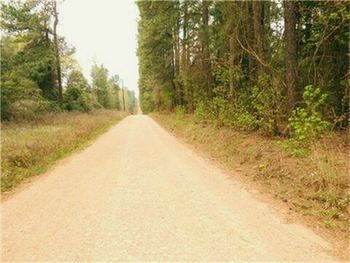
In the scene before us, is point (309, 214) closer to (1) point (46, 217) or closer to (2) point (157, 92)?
(1) point (46, 217)

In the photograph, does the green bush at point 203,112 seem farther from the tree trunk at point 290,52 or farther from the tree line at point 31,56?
the tree line at point 31,56

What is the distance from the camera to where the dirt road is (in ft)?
Result: 12.9

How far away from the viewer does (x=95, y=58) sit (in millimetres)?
60625

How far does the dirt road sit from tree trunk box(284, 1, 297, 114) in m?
3.11

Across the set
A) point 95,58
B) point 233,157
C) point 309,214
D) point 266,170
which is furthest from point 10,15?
point 95,58

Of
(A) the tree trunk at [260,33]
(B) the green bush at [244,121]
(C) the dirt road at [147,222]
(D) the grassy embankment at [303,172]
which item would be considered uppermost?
(A) the tree trunk at [260,33]

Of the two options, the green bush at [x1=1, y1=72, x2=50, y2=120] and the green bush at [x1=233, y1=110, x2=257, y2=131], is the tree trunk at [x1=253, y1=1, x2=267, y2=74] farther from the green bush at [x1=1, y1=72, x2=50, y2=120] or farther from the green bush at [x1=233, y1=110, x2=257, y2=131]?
the green bush at [x1=1, y1=72, x2=50, y2=120]

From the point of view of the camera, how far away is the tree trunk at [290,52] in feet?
28.3

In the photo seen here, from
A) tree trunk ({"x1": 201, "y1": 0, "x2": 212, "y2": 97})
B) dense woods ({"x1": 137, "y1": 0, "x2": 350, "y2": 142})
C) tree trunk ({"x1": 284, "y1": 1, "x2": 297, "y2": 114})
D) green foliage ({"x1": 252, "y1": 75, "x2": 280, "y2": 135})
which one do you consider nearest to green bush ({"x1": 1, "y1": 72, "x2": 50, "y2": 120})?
dense woods ({"x1": 137, "y1": 0, "x2": 350, "y2": 142})

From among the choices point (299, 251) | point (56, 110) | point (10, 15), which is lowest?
point (299, 251)

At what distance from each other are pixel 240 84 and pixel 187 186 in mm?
7580

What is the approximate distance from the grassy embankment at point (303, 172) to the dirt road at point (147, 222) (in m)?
0.53

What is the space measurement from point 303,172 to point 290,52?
396 centimetres

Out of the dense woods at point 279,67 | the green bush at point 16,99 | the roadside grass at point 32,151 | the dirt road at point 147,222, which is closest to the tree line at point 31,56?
the green bush at point 16,99
